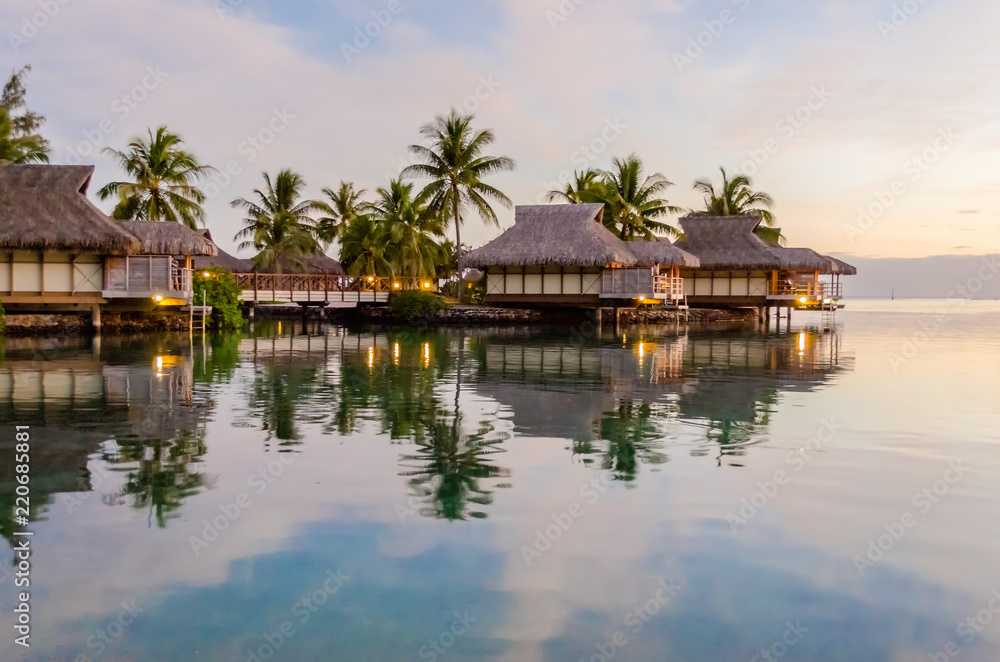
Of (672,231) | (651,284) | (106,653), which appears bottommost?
(106,653)

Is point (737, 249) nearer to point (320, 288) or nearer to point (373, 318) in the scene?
point (373, 318)

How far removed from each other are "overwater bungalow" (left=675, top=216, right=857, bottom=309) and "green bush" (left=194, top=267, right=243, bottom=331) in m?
23.2

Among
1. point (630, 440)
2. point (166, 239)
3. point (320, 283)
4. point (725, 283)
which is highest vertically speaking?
point (166, 239)

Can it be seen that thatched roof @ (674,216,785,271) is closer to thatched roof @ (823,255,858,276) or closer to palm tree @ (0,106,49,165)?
thatched roof @ (823,255,858,276)

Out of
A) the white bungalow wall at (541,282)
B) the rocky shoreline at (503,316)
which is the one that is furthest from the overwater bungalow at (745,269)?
the white bungalow wall at (541,282)

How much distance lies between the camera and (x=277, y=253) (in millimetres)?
45375

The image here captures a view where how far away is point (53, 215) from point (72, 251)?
1.23 m

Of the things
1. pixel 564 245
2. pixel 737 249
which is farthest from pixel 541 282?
pixel 737 249

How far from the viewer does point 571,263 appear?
38.5 metres

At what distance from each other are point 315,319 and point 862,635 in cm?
4377

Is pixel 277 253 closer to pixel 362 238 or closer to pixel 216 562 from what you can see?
pixel 362 238

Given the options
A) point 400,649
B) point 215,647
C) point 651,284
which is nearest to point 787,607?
point 400,649

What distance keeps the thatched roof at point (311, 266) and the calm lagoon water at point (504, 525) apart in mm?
34572

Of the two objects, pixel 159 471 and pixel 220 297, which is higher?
pixel 220 297
